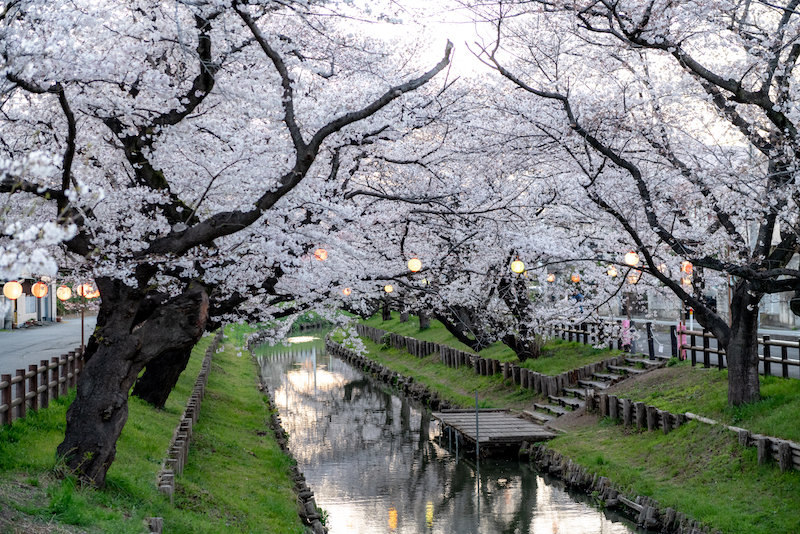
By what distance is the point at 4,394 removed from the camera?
911 cm

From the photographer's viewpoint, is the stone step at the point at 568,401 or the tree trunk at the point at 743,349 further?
the stone step at the point at 568,401

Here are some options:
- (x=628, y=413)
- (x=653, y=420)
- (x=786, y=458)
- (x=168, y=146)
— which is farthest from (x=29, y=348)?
(x=786, y=458)

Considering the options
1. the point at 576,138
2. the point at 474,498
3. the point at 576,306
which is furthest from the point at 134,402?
the point at 576,306

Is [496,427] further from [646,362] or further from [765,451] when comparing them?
[765,451]

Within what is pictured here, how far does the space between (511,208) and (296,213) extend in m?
5.37

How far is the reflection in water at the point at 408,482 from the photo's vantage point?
1296cm

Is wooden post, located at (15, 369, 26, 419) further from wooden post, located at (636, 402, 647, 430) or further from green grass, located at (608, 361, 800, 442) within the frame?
wooden post, located at (636, 402, 647, 430)

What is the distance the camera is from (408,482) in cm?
1606

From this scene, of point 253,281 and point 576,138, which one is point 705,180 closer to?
point 576,138

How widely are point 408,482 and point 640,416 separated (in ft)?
18.3

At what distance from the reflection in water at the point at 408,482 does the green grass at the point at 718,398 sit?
2.97m

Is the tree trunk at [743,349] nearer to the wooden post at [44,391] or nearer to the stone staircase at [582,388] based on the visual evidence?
the stone staircase at [582,388]

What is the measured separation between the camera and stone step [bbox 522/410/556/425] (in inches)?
734

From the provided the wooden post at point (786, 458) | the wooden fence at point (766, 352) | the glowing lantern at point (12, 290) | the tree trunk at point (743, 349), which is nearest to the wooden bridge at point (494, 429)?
the wooden fence at point (766, 352)
